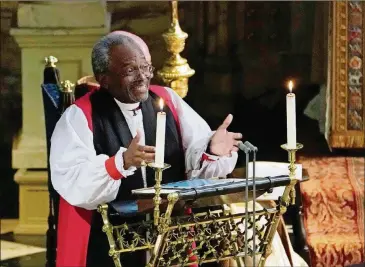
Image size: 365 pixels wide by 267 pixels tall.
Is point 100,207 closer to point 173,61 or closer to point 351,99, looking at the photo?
point 173,61

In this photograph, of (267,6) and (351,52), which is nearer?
(351,52)

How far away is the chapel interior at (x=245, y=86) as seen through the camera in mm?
5715

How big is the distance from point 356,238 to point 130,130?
5.48ft

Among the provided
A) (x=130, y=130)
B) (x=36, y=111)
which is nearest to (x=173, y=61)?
(x=36, y=111)

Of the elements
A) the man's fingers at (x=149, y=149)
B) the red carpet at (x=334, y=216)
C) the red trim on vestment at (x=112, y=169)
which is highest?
the man's fingers at (x=149, y=149)

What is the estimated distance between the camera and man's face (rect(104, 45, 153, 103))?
4.21m

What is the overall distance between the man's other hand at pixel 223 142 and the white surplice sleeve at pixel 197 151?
35 millimetres

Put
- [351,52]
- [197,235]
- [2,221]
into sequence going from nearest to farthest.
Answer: [197,235] < [351,52] < [2,221]

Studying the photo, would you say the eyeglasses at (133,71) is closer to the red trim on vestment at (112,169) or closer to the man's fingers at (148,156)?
the red trim on vestment at (112,169)

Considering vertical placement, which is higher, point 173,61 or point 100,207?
point 173,61

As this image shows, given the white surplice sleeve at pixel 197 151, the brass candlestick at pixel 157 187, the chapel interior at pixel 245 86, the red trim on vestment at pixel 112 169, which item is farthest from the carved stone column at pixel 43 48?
the brass candlestick at pixel 157 187

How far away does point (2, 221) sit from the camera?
6637 mm

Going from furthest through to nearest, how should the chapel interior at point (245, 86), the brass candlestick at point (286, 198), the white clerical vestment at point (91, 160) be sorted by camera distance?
the chapel interior at point (245, 86) < the white clerical vestment at point (91, 160) < the brass candlestick at point (286, 198)

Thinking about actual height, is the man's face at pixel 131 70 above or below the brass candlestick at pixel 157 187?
above
